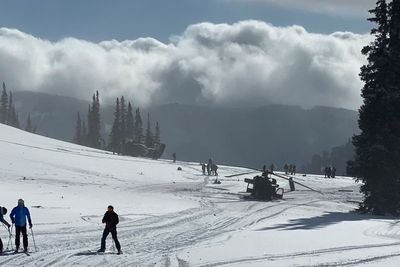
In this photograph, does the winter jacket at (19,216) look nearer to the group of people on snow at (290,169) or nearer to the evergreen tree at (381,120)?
the evergreen tree at (381,120)

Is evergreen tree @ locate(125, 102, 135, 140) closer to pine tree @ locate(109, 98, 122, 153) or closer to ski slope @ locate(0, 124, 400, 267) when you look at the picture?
pine tree @ locate(109, 98, 122, 153)

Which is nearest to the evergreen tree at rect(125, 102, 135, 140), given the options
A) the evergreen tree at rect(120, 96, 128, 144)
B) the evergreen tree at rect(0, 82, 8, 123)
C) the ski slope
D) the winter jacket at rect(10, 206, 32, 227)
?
the evergreen tree at rect(120, 96, 128, 144)

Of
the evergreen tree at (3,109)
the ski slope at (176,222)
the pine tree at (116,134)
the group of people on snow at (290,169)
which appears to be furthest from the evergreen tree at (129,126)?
the ski slope at (176,222)

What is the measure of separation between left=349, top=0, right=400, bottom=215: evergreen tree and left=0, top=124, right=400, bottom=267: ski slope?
277 cm

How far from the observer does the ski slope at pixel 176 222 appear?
17.5 m

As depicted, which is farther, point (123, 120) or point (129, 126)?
point (129, 126)

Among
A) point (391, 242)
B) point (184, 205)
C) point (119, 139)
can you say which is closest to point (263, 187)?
point (184, 205)

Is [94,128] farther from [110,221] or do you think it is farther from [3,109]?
[110,221]

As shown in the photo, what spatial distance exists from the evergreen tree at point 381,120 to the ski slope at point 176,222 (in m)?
2.77

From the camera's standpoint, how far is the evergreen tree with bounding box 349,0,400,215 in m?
34.7

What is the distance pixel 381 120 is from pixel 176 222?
1537 cm

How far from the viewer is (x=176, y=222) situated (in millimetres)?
27672

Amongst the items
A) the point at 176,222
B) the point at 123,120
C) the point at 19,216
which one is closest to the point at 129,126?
the point at 123,120

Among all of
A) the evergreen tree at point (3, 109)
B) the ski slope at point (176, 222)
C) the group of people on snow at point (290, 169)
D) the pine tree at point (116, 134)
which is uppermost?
the evergreen tree at point (3, 109)
